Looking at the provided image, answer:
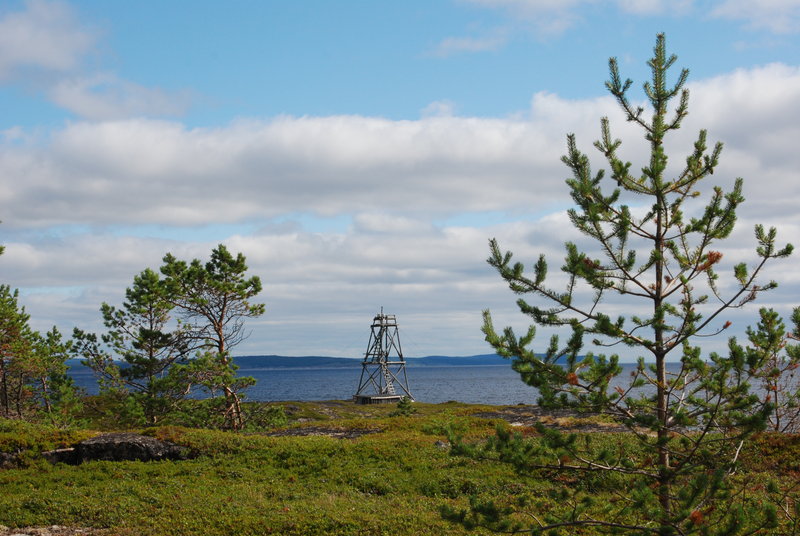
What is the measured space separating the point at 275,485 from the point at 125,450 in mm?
7277

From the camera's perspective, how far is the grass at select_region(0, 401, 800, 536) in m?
16.0

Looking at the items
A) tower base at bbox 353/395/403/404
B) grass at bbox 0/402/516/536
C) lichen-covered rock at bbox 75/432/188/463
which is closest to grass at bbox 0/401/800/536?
grass at bbox 0/402/516/536

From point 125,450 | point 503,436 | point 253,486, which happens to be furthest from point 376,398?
point 503,436

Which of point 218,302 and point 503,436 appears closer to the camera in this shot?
point 503,436

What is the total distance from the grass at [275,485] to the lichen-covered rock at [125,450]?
57 cm

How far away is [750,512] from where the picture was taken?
7.70 metres

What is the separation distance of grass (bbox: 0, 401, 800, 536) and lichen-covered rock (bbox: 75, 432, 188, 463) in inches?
22.5

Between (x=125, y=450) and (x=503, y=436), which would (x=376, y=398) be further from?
(x=503, y=436)

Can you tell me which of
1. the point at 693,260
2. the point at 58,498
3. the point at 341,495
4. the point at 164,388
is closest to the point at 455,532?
the point at 341,495

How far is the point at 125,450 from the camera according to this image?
24141 mm

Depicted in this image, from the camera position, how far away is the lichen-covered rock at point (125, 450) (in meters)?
24.1

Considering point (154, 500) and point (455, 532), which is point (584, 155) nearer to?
point (455, 532)

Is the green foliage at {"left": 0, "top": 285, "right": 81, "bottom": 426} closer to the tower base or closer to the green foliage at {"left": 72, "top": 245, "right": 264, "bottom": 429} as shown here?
the green foliage at {"left": 72, "top": 245, "right": 264, "bottom": 429}

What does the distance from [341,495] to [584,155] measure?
14.0 metres
